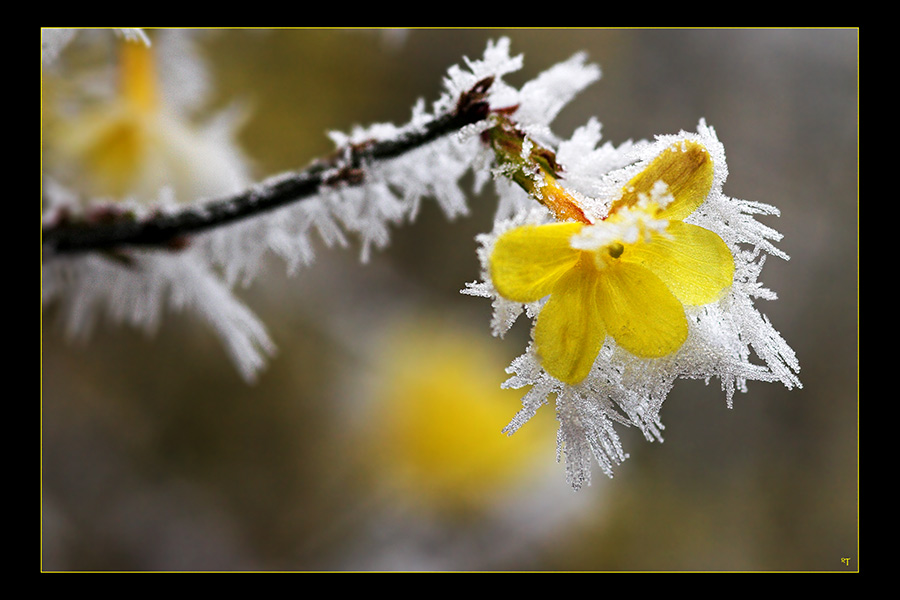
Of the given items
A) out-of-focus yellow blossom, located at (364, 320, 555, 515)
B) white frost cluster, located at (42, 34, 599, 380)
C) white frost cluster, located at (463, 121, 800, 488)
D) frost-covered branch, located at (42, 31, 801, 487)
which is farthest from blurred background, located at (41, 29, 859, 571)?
white frost cluster, located at (463, 121, 800, 488)

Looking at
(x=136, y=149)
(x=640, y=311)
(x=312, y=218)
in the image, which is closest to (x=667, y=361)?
(x=640, y=311)

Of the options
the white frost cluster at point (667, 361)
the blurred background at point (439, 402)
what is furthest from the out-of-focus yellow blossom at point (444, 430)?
the white frost cluster at point (667, 361)

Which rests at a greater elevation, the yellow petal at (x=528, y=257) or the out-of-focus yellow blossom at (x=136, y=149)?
the out-of-focus yellow blossom at (x=136, y=149)

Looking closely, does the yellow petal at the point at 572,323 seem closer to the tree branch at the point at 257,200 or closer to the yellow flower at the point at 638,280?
the yellow flower at the point at 638,280

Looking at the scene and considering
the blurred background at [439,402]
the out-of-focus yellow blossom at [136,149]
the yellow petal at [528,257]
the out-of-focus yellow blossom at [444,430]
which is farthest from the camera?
the out-of-focus yellow blossom at [444,430]

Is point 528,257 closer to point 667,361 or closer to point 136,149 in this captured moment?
point 667,361

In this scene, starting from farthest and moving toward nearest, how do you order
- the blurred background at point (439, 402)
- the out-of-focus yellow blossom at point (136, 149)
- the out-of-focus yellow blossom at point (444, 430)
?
the out-of-focus yellow blossom at point (444, 430) < the blurred background at point (439, 402) < the out-of-focus yellow blossom at point (136, 149)

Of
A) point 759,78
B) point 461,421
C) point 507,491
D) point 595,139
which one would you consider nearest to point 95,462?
point 461,421

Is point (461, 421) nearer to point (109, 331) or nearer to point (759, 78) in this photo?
point (109, 331)
